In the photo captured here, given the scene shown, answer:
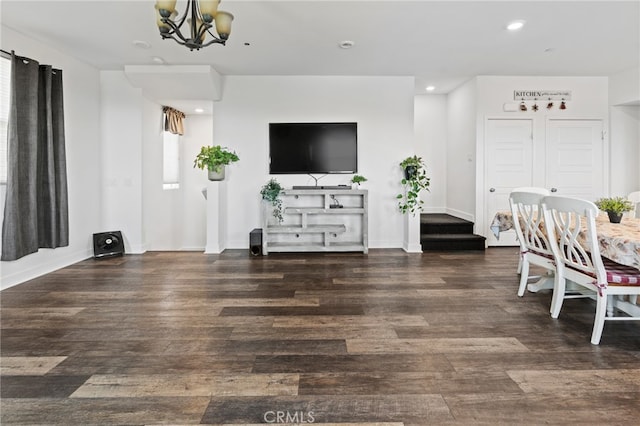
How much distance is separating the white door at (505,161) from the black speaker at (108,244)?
5407 mm

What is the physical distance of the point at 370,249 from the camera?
588 cm

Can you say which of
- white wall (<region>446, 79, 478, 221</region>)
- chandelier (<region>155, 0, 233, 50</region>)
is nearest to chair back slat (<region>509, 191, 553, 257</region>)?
chandelier (<region>155, 0, 233, 50</region>)

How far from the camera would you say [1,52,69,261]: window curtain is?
378cm

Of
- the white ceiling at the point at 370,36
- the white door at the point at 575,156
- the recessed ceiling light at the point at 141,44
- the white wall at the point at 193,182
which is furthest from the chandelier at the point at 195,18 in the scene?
the white door at the point at 575,156

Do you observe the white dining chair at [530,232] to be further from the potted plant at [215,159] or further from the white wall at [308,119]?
the potted plant at [215,159]

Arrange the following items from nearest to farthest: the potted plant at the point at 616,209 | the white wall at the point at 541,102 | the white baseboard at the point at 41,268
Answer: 1. the potted plant at the point at 616,209
2. the white baseboard at the point at 41,268
3. the white wall at the point at 541,102

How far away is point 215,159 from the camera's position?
537 cm

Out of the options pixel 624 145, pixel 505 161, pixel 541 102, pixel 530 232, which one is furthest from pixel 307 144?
pixel 624 145

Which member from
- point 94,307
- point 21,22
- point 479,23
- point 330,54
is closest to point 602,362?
point 479,23

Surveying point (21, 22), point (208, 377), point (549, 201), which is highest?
point (21, 22)

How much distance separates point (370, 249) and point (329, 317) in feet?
9.89

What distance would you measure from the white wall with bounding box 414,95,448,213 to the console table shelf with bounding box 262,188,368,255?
2167 mm

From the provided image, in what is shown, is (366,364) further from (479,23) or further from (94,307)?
(479,23)

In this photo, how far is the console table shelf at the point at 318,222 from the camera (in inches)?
217
